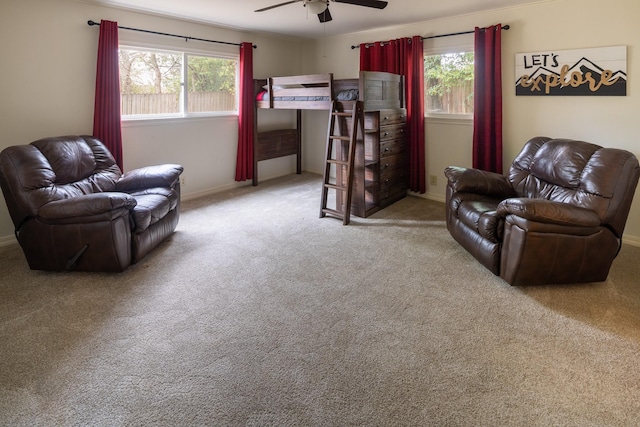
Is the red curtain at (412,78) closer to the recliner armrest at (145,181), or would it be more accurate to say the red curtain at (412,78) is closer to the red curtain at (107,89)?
the recliner armrest at (145,181)

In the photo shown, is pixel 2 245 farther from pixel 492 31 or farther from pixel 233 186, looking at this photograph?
pixel 492 31

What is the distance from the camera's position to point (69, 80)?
3.99m

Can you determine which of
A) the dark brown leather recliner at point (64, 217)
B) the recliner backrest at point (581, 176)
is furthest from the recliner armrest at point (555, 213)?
the dark brown leather recliner at point (64, 217)

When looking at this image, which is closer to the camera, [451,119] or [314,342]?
[314,342]

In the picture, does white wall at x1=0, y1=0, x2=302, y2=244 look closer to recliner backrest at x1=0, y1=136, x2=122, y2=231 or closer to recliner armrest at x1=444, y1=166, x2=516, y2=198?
recliner backrest at x1=0, y1=136, x2=122, y2=231

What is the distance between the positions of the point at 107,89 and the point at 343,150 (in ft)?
8.58

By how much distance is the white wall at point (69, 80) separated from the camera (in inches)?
143

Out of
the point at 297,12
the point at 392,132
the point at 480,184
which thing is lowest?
the point at 480,184

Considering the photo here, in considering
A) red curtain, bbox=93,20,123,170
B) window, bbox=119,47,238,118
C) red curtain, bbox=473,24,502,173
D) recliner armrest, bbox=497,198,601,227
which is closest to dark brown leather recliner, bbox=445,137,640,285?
recliner armrest, bbox=497,198,601,227

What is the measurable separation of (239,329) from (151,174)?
2.17 m

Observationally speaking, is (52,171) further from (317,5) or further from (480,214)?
(480,214)

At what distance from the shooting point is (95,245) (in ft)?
9.77

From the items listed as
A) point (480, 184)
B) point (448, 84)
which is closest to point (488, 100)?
point (448, 84)

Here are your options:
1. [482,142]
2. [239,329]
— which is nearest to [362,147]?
[482,142]
